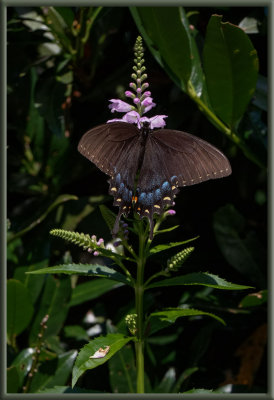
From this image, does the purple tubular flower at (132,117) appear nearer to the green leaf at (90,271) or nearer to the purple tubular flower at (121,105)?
the purple tubular flower at (121,105)

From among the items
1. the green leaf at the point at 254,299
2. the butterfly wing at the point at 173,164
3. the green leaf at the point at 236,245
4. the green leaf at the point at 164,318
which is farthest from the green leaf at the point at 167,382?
the butterfly wing at the point at 173,164

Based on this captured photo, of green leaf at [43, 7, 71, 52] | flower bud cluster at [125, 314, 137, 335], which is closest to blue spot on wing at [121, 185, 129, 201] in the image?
flower bud cluster at [125, 314, 137, 335]

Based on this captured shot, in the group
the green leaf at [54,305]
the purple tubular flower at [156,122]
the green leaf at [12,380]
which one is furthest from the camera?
the green leaf at [54,305]

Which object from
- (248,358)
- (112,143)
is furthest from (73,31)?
(248,358)

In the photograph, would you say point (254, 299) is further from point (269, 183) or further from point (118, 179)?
point (118, 179)

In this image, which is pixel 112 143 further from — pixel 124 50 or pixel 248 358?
pixel 248 358

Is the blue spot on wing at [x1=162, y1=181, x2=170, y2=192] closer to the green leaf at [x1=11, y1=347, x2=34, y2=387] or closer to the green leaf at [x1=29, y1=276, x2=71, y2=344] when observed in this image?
the green leaf at [x1=29, y1=276, x2=71, y2=344]

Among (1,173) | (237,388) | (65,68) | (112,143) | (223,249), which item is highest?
(65,68)
